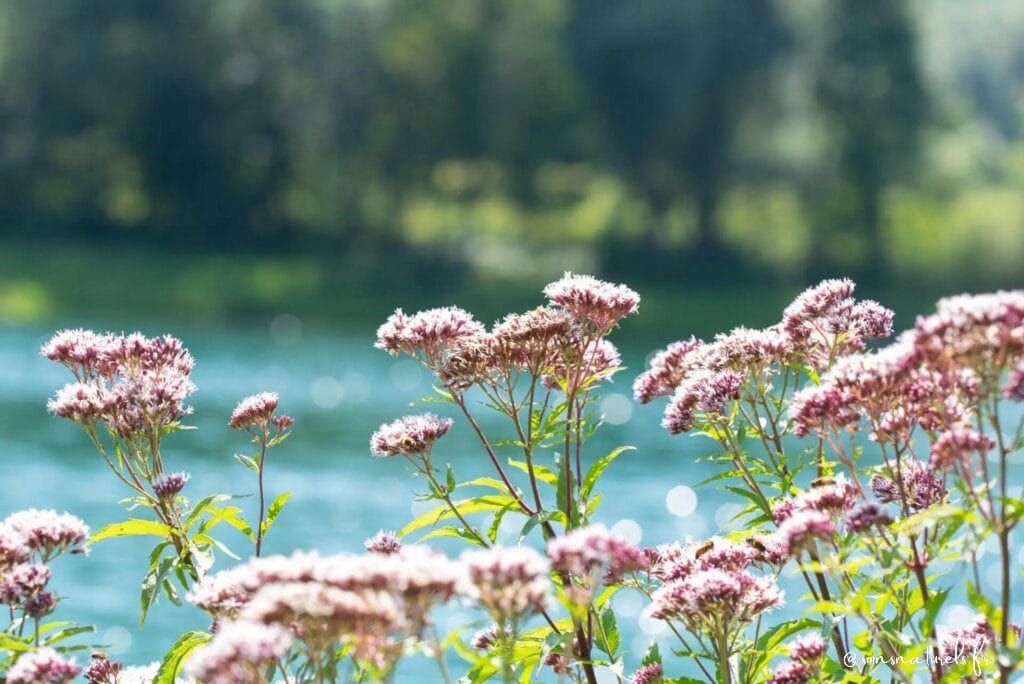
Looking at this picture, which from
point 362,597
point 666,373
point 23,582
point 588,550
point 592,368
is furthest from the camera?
point 666,373

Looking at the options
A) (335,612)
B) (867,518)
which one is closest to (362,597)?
(335,612)

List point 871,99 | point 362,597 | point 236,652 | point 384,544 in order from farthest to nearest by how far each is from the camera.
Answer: point 871,99 < point 384,544 < point 362,597 < point 236,652

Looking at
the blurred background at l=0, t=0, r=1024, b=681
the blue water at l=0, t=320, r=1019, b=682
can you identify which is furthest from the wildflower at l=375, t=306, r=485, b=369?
the blurred background at l=0, t=0, r=1024, b=681

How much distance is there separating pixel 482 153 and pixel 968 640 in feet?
197

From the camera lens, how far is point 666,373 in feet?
14.4

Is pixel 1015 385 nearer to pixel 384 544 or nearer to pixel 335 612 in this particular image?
pixel 335 612

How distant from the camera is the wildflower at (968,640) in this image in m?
3.70

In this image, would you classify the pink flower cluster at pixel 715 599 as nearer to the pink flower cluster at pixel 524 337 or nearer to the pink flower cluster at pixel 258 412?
the pink flower cluster at pixel 524 337

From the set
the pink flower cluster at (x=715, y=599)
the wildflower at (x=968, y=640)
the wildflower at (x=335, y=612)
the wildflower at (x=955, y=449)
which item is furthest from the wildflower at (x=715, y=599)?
the wildflower at (x=335, y=612)

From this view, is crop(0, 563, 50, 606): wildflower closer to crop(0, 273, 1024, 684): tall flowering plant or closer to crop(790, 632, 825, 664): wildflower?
crop(0, 273, 1024, 684): tall flowering plant

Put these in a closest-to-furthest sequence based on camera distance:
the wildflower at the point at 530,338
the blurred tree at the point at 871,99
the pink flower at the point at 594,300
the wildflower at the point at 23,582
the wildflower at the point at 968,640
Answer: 1. the wildflower at the point at 23,582
2. the wildflower at the point at 968,640
3. the wildflower at the point at 530,338
4. the pink flower at the point at 594,300
5. the blurred tree at the point at 871,99

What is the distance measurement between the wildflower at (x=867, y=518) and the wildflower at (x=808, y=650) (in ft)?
1.82

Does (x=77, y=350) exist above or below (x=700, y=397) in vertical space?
above

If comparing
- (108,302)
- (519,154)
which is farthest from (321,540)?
(519,154)
